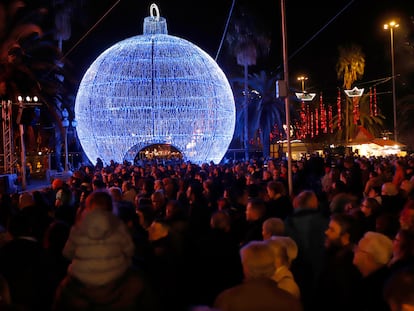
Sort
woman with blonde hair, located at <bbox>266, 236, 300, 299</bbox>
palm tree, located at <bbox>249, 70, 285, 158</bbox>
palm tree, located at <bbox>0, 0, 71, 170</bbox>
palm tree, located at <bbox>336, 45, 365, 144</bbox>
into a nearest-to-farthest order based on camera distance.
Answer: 1. woman with blonde hair, located at <bbox>266, 236, 300, 299</bbox>
2. palm tree, located at <bbox>0, 0, 71, 170</bbox>
3. palm tree, located at <bbox>249, 70, 285, 158</bbox>
4. palm tree, located at <bbox>336, 45, 365, 144</bbox>

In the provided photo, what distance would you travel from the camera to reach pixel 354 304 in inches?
179

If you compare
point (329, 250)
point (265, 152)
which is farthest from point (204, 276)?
point (265, 152)

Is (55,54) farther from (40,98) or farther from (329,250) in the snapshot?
(329,250)

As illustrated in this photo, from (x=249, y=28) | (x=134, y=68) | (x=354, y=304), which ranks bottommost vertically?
(x=354, y=304)

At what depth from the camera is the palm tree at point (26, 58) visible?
22.9m

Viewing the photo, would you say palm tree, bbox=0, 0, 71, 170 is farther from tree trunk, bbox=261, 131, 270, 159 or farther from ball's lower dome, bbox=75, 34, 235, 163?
tree trunk, bbox=261, 131, 270, 159

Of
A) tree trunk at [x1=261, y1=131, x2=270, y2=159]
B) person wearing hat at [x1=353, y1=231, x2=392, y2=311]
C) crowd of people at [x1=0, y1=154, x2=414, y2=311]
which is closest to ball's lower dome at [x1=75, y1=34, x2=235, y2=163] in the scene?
tree trunk at [x1=261, y1=131, x2=270, y2=159]

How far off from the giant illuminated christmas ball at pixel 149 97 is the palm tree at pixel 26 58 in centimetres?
164

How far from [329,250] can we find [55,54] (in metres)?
23.4

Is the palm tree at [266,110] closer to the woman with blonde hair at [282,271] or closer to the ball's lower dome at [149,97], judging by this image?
the ball's lower dome at [149,97]

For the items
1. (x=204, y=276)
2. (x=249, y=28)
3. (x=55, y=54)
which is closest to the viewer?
(x=204, y=276)

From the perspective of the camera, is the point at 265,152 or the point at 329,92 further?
the point at 329,92

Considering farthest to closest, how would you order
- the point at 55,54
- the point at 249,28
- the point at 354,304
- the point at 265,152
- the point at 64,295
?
the point at 249,28
the point at 265,152
the point at 55,54
the point at 354,304
the point at 64,295

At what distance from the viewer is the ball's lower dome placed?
24422 mm
